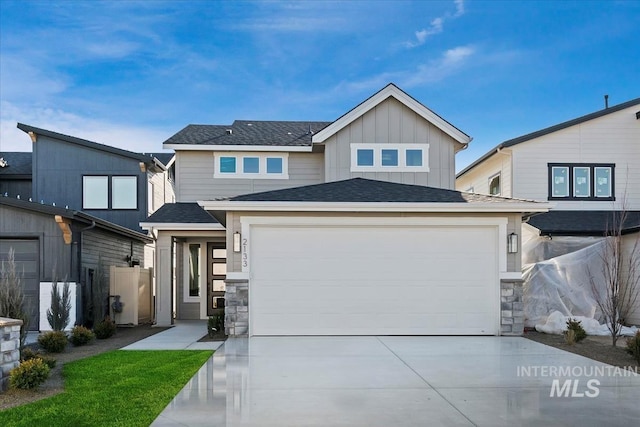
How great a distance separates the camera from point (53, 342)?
354 inches

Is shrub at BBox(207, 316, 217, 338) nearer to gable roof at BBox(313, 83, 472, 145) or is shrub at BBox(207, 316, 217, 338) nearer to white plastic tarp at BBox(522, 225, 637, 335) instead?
gable roof at BBox(313, 83, 472, 145)

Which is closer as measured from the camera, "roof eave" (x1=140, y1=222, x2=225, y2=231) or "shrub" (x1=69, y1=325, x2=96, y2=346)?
"shrub" (x1=69, y1=325, x2=96, y2=346)

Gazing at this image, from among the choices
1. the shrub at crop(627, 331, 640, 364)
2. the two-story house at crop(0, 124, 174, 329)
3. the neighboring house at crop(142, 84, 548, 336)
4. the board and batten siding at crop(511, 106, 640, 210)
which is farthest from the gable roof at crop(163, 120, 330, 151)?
the shrub at crop(627, 331, 640, 364)

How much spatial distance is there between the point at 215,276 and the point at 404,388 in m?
9.39

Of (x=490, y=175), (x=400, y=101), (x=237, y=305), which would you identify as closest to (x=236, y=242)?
(x=237, y=305)

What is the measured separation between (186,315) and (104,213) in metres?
4.65

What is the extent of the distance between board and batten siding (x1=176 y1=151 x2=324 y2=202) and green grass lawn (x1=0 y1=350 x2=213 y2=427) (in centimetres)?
718

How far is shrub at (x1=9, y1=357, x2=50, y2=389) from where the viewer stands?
604 centimetres

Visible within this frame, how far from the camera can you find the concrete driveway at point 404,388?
199 inches

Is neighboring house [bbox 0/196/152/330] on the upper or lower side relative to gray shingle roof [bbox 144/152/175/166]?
lower

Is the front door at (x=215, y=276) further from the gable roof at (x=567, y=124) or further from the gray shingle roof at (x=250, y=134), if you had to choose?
the gable roof at (x=567, y=124)

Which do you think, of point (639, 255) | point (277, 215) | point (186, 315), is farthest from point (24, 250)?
point (639, 255)

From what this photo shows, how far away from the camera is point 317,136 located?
14633 mm

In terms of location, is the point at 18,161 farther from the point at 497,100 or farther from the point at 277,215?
the point at 497,100
